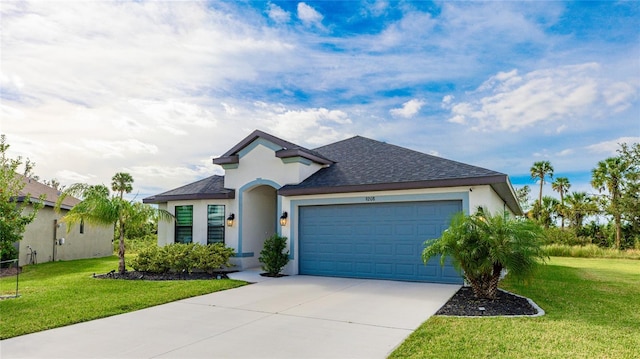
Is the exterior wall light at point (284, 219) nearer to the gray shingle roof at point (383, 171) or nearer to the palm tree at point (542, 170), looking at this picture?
the gray shingle roof at point (383, 171)

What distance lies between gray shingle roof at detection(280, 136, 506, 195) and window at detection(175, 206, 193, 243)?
3820 mm

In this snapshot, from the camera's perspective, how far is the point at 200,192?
46.1 feet

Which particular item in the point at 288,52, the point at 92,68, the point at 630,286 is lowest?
the point at 630,286

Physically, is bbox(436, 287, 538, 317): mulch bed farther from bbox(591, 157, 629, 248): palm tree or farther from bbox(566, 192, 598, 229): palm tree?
bbox(566, 192, 598, 229): palm tree

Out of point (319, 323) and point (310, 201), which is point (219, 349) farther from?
point (310, 201)

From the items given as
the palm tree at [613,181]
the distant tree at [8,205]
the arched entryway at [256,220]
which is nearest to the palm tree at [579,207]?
the palm tree at [613,181]

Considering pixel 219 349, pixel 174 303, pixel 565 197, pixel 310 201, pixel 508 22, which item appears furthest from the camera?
pixel 565 197

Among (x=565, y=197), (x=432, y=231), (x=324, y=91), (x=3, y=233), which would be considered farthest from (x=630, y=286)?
(x=565, y=197)

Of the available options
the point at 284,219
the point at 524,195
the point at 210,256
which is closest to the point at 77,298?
the point at 210,256

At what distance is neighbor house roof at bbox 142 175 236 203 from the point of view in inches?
545

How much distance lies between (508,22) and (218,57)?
838 cm

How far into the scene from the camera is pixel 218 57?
1207cm

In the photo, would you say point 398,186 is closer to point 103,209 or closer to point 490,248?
point 490,248

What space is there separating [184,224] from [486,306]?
10.4 m
